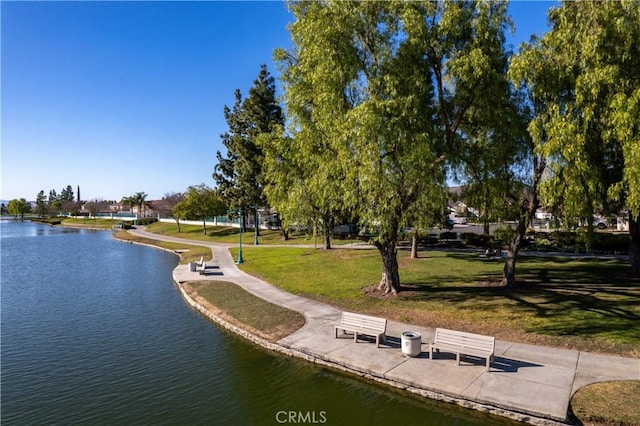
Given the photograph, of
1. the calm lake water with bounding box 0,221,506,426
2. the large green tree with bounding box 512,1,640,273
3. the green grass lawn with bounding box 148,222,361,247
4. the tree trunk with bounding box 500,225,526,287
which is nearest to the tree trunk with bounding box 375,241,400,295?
the tree trunk with bounding box 500,225,526,287

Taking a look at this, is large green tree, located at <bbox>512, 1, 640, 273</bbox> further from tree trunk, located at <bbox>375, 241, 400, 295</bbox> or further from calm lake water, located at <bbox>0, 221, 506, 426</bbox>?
calm lake water, located at <bbox>0, 221, 506, 426</bbox>

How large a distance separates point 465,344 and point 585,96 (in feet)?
32.8

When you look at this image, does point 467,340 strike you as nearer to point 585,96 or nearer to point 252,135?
point 585,96

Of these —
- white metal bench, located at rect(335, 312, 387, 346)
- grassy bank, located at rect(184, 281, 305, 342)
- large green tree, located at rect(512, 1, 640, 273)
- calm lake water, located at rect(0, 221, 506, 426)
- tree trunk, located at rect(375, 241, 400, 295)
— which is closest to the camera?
calm lake water, located at rect(0, 221, 506, 426)

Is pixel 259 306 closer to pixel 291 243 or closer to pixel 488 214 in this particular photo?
pixel 488 214

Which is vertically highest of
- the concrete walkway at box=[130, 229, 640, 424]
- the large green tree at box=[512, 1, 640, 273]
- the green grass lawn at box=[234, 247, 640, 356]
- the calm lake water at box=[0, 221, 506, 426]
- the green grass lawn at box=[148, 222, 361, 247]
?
the large green tree at box=[512, 1, 640, 273]

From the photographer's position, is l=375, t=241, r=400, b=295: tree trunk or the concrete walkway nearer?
the concrete walkway

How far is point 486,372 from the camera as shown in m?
11.0

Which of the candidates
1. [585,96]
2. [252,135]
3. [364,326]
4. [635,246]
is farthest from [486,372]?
[252,135]

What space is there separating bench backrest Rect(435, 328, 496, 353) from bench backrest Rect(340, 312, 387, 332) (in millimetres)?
1877

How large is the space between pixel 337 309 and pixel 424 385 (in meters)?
7.55

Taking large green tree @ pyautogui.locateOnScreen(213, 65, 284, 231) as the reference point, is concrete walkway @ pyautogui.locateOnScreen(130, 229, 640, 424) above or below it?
below

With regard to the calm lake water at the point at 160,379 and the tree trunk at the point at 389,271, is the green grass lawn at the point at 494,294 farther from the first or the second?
the calm lake water at the point at 160,379

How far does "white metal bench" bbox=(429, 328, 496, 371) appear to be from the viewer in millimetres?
11281
